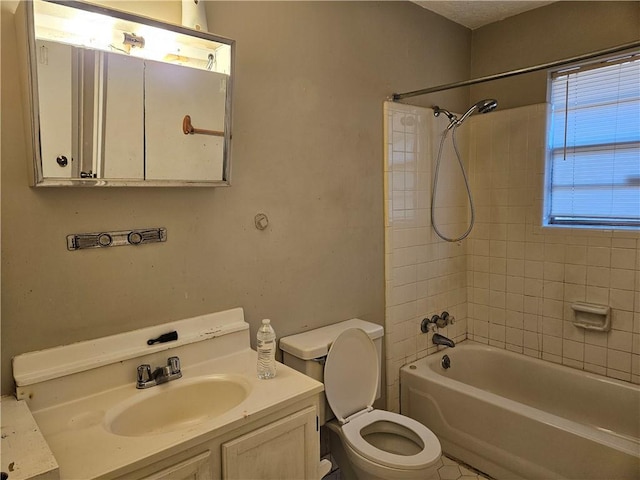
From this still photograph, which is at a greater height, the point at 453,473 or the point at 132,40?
the point at 132,40

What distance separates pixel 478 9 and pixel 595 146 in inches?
42.7

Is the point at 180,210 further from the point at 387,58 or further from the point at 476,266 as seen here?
the point at 476,266

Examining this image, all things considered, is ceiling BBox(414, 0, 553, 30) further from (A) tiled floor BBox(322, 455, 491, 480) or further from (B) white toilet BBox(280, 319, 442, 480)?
(A) tiled floor BBox(322, 455, 491, 480)

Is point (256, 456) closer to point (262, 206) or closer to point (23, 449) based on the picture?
point (23, 449)

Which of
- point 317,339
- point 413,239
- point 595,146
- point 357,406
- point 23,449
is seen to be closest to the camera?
point 23,449

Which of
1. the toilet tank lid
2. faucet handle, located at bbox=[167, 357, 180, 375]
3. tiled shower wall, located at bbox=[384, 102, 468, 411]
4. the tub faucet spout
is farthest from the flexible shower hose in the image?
faucet handle, located at bbox=[167, 357, 180, 375]

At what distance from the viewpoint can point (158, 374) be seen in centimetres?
161

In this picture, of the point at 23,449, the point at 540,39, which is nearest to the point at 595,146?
the point at 540,39

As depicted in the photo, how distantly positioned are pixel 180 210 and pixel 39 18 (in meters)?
0.74

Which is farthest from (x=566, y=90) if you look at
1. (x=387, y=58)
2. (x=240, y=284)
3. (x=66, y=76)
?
(x=66, y=76)

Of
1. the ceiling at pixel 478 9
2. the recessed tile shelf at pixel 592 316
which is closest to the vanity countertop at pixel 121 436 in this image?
the recessed tile shelf at pixel 592 316

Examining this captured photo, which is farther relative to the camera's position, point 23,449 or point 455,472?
point 455,472

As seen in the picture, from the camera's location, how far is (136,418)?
1.50m

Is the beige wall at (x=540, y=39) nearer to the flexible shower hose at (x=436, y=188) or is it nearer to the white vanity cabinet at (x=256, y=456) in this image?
the flexible shower hose at (x=436, y=188)
